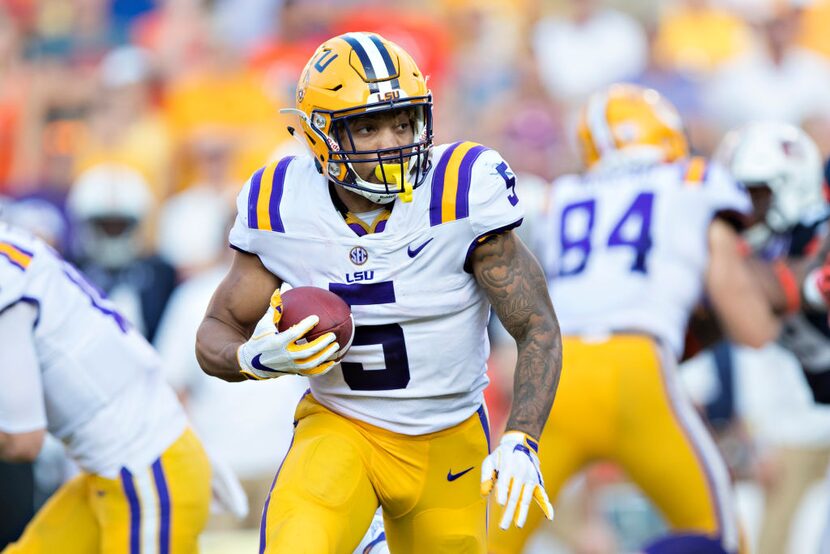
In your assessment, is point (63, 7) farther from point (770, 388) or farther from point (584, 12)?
point (770, 388)

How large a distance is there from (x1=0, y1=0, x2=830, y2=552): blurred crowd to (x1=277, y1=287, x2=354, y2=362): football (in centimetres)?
403

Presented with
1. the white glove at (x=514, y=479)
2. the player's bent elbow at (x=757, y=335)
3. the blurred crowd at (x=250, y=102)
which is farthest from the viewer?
the blurred crowd at (x=250, y=102)

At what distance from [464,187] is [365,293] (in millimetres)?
414

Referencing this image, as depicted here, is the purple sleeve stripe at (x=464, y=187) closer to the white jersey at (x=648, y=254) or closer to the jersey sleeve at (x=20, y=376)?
the jersey sleeve at (x=20, y=376)

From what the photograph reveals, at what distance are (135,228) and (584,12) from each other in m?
3.79

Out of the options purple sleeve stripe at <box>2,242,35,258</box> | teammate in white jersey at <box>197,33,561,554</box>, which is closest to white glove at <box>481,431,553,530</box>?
teammate in white jersey at <box>197,33,561,554</box>

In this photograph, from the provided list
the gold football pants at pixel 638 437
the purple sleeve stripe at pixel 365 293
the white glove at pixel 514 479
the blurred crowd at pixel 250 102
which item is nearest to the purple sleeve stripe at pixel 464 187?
the purple sleeve stripe at pixel 365 293

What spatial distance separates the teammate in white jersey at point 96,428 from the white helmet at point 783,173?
284 cm

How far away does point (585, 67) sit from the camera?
10.1 m

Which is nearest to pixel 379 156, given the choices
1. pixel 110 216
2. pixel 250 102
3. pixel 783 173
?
pixel 783 173

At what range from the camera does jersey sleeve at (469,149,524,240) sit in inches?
155

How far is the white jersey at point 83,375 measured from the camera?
14.3 ft

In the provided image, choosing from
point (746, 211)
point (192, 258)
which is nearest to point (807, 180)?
point (746, 211)

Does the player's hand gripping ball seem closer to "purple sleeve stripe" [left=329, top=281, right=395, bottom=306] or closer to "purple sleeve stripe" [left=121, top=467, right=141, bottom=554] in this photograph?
"purple sleeve stripe" [left=329, top=281, right=395, bottom=306]
